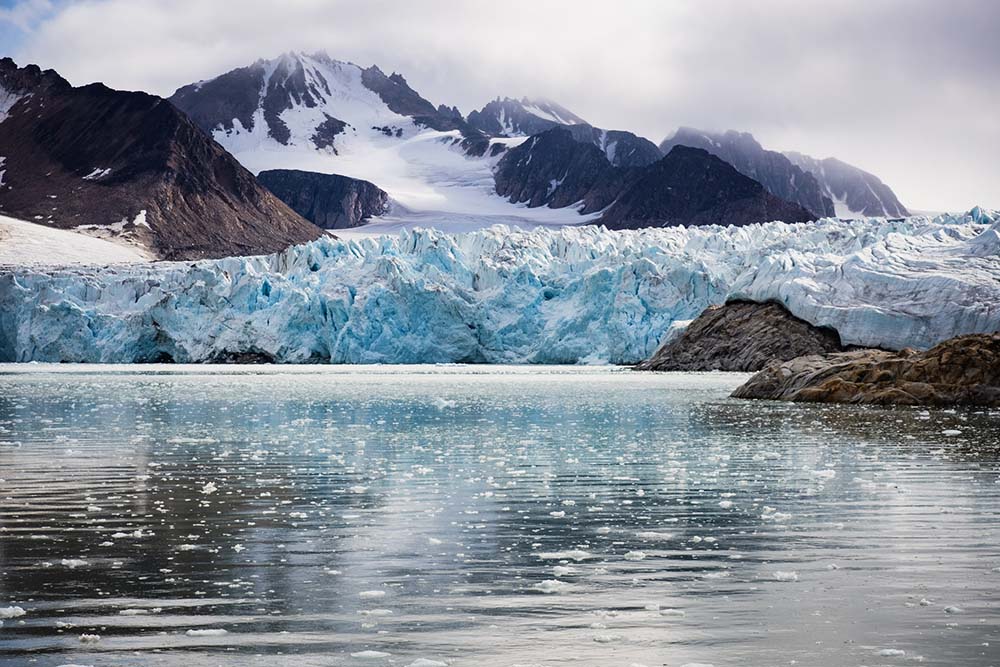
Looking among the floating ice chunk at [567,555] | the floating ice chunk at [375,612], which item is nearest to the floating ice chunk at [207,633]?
the floating ice chunk at [375,612]

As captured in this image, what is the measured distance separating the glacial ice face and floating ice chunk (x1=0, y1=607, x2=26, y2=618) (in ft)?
137

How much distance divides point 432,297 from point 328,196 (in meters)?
139

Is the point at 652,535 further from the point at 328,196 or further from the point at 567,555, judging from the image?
the point at 328,196

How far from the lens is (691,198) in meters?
179

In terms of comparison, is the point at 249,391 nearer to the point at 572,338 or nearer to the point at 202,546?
the point at 572,338

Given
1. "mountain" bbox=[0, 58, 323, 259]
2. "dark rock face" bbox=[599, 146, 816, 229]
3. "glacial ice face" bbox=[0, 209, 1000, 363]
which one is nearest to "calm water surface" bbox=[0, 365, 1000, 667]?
"glacial ice face" bbox=[0, 209, 1000, 363]

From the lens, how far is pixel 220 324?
56000 mm

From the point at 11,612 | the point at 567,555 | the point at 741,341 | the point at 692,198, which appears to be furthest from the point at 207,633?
the point at 692,198

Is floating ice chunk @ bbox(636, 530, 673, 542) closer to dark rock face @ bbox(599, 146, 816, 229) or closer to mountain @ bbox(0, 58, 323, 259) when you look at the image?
mountain @ bbox(0, 58, 323, 259)

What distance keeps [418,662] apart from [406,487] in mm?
6384

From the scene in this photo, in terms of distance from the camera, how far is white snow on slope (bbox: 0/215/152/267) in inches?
4022

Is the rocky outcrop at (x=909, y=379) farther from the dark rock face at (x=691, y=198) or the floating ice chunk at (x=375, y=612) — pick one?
the dark rock face at (x=691, y=198)

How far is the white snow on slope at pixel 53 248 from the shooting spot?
335ft

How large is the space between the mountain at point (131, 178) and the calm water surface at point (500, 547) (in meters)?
117
